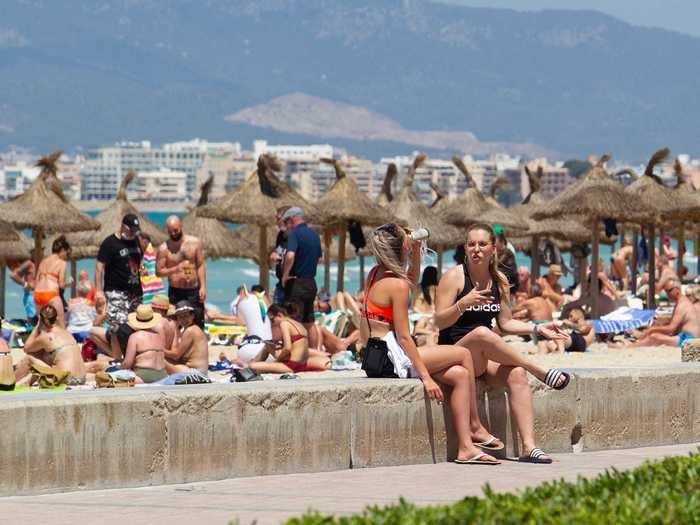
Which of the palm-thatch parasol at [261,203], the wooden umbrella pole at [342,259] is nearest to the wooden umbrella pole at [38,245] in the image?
the palm-thatch parasol at [261,203]

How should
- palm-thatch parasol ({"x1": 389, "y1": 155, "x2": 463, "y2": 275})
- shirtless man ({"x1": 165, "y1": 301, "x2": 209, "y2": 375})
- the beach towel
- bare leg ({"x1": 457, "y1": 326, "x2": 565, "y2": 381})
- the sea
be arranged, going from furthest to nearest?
the sea < palm-thatch parasol ({"x1": 389, "y1": 155, "x2": 463, "y2": 275}) < the beach towel < shirtless man ({"x1": 165, "y1": 301, "x2": 209, "y2": 375}) < bare leg ({"x1": 457, "y1": 326, "x2": 565, "y2": 381})

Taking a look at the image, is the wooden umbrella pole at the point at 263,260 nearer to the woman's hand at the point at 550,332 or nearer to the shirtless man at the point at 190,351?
the shirtless man at the point at 190,351

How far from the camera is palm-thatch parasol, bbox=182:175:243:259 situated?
2856 cm

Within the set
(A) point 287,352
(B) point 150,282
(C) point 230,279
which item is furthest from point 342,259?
(C) point 230,279

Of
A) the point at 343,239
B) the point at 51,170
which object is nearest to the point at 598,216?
the point at 343,239

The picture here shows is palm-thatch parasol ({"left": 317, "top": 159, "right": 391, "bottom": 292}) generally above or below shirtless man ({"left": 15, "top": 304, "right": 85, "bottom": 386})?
above

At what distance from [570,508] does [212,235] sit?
24.4 metres

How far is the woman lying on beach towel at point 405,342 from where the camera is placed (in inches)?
284

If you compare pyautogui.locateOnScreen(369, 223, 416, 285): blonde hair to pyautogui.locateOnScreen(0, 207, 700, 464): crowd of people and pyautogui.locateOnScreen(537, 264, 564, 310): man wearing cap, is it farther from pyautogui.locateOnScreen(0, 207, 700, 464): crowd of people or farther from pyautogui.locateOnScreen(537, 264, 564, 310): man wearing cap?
pyautogui.locateOnScreen(537, 264, 564, 310): man wearing cap

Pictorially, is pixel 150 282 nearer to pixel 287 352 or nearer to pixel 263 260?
pixel 287 352

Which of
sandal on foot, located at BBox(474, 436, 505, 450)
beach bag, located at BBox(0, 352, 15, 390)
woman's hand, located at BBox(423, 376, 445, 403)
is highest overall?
woman's hand, located at BBox(423, 376, 445, 403)

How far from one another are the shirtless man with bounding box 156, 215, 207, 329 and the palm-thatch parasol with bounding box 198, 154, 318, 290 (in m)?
9.57

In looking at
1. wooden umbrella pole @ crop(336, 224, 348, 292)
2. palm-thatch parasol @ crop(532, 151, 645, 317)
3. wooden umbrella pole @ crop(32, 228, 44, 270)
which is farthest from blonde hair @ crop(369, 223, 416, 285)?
wooden umbrella pole @ crop(336, 224, 348, 292)

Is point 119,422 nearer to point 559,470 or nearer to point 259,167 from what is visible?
point 559,470
